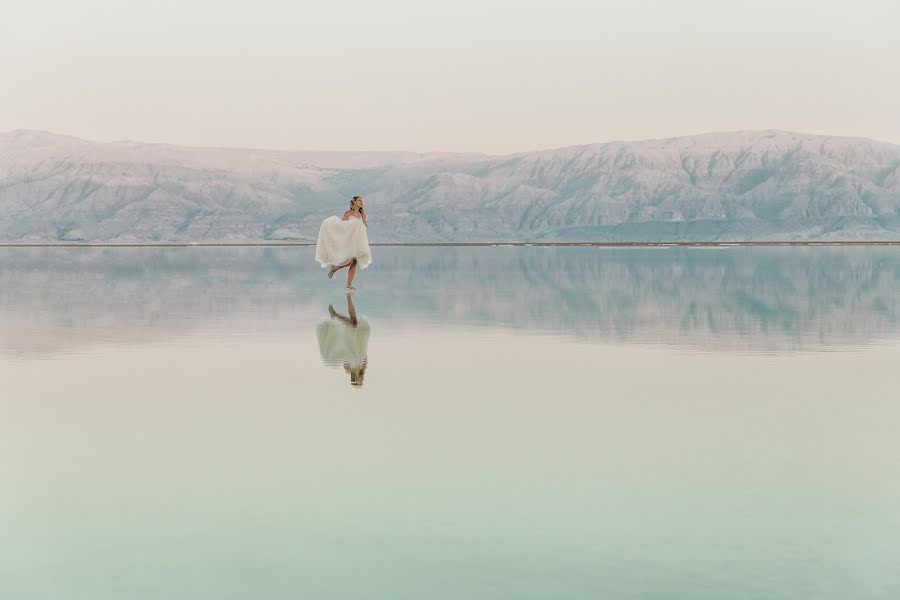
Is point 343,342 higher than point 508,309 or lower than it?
higher

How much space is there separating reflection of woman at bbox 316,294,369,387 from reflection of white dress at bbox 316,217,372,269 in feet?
25.3

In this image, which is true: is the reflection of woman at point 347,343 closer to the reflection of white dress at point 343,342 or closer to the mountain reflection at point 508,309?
the reflection of white dress at point 343,342

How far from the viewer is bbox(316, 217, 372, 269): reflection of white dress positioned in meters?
29.6

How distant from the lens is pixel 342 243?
3019 cm

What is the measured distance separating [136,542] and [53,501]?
1.13 metres

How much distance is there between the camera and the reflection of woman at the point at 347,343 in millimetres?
13180

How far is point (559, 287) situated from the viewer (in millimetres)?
32219

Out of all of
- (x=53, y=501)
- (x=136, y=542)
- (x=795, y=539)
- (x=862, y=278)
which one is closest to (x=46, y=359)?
(x=53, y=501)

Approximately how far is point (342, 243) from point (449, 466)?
22.8m

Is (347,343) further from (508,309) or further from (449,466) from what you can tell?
(449,466)

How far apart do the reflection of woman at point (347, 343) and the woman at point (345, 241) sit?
25.1ft

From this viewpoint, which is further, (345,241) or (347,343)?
(345,241)

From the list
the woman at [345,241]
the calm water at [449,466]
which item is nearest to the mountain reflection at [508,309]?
the calm water at [449,466]

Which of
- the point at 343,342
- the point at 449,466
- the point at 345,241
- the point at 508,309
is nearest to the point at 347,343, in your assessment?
the point at 343,342
